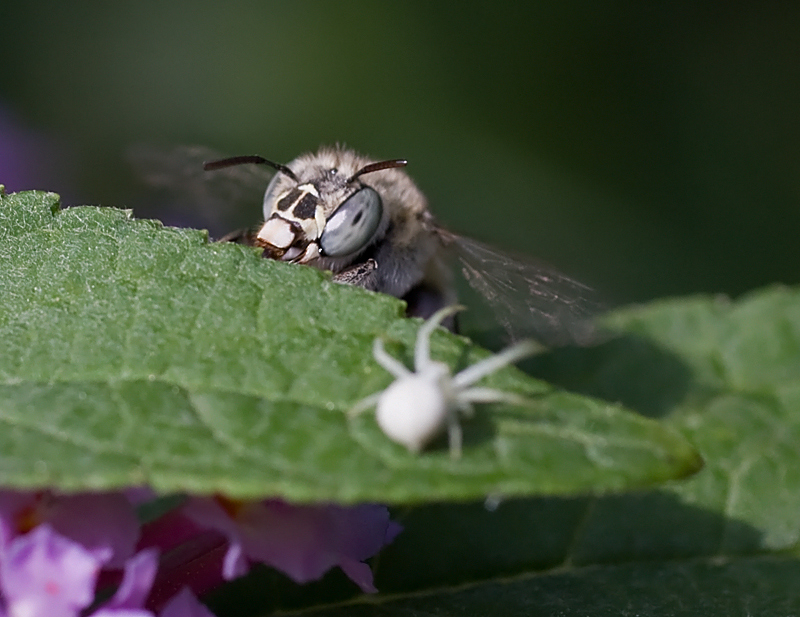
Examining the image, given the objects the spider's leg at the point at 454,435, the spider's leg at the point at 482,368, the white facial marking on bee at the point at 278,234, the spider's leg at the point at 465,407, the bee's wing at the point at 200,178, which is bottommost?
the spider's leg at the point at 454,435

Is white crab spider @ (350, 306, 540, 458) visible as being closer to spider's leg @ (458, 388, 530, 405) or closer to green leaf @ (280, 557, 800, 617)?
spider's leg @ (458, 388, 530, 405)

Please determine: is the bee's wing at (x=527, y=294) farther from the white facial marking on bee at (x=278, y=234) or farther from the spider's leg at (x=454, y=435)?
the spider's leg at (x=454, y=435)

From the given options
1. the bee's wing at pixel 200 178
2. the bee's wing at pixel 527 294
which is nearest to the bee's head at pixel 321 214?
the bee's wing at pixel 527 294

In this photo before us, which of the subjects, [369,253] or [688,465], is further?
[369,253]

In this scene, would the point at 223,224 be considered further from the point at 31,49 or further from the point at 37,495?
the point at 31,49

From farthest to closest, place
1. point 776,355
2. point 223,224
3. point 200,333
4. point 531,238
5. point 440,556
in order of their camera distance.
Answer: point 531,238
point 223,224
point 776,355
point 440,556
point 200,333

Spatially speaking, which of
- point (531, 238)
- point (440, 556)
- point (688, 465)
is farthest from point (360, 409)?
point (531, 238)
